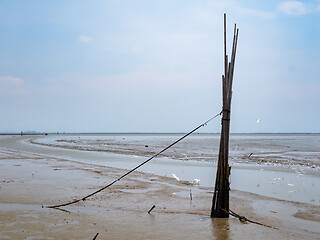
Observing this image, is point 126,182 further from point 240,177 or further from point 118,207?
point 240,177

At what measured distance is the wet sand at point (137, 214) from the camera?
21.9 feet

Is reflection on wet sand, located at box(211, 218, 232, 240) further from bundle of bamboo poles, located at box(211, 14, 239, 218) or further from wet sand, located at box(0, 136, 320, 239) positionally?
bundle of bamboo poles, located at box(211, 14, 239, 218)

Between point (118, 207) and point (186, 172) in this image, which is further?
point (186, 172)

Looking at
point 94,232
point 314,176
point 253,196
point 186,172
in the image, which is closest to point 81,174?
point 186,172

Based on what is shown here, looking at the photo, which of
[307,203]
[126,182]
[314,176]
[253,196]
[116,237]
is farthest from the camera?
[314,176]

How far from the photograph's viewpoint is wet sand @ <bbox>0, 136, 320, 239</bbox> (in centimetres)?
668

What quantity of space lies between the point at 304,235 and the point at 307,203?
150 inches

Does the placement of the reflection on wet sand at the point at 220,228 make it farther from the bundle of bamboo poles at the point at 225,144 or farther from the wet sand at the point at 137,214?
the bundle of bamboo poles at the point at 225,144

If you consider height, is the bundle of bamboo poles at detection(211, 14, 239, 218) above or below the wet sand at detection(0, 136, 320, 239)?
above

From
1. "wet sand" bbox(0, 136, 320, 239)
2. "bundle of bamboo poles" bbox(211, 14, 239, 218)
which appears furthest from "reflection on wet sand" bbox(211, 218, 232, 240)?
"bundle of bamboo poles" bbox(211, 14, 239, 218)

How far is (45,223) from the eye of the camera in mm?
7113

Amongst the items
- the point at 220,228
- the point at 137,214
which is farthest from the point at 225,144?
the point at 137,214

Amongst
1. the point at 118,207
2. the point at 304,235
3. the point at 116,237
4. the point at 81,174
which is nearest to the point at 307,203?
the point at 304,235

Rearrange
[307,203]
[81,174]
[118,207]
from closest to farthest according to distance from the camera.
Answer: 1. [118,207]
2. [307,203]
3. [81,174]
